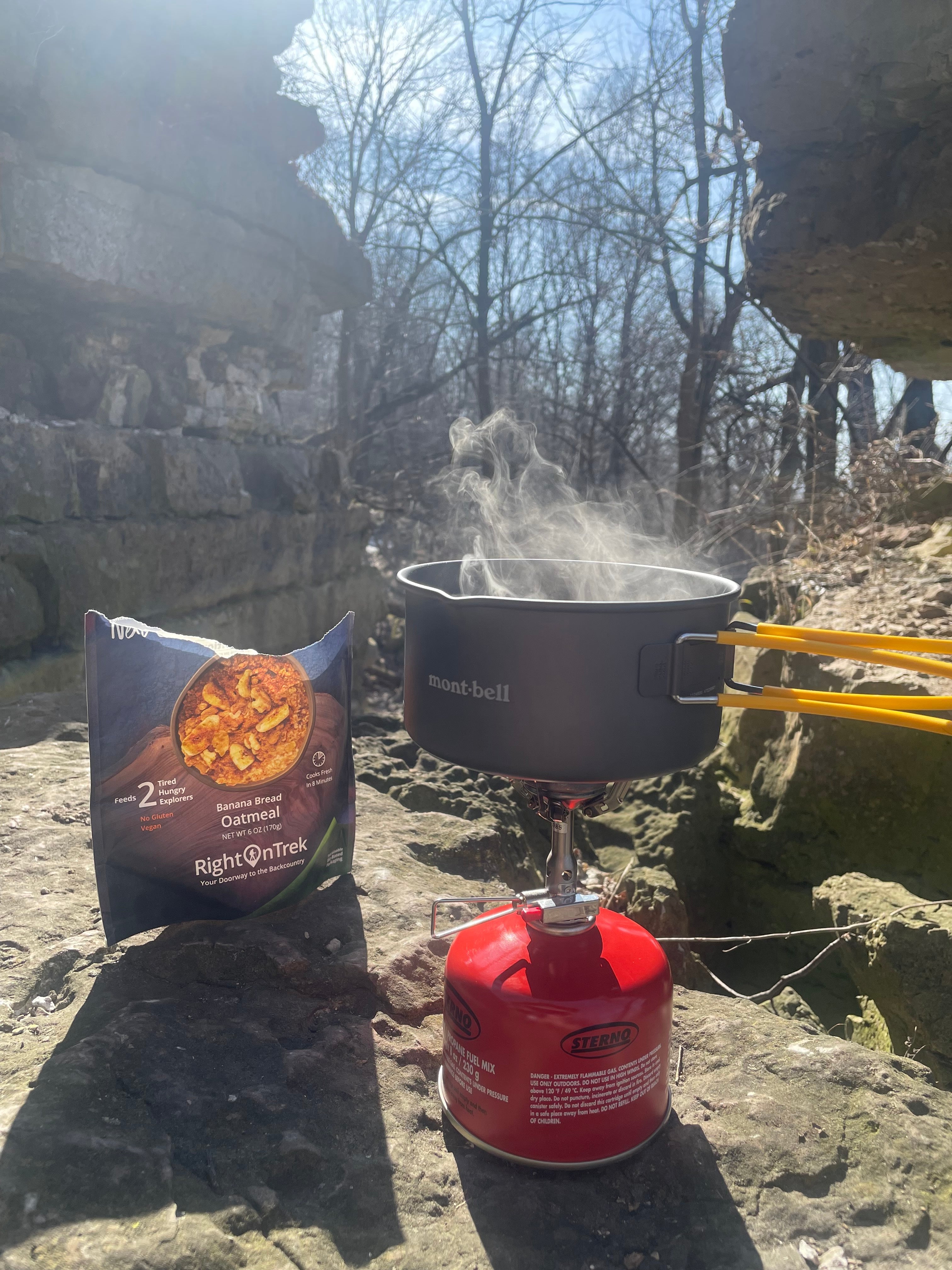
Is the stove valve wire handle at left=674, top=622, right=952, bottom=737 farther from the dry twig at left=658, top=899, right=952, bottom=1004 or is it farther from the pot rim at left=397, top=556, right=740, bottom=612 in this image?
the dry twig at left=658, top=899, right=952, bottom=1004

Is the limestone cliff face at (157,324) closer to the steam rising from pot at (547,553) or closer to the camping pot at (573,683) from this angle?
the steam rising from pot at (547,553)

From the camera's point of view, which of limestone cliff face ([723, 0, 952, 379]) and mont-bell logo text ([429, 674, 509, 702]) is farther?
limestone cliff face ([723, 0, 952, 379])

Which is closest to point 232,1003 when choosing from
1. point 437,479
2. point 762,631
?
point 762,631

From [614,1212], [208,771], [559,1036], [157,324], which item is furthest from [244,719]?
[157,324]

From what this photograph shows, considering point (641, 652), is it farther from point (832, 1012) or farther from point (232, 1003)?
point (832, 1012)

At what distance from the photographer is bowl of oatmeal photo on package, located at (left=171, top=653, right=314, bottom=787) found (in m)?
1.75

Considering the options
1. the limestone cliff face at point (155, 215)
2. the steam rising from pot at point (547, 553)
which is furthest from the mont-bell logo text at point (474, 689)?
the limestone cliff face at point (155, 215)

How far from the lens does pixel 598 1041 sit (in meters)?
1.33

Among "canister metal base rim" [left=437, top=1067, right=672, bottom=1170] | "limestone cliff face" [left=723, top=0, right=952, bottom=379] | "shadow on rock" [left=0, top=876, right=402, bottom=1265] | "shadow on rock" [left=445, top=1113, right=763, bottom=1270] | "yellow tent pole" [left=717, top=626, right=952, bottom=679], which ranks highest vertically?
"limestone cliff face" [left=723, top=0, right=952, bottom=379]

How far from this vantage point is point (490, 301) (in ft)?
29.6

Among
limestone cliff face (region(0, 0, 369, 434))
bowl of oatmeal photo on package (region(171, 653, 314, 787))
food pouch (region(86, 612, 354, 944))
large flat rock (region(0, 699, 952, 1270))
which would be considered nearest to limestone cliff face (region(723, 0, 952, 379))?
food pouch (region(86, 612, 354, 944))

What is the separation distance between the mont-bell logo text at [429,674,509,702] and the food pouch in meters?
0.53

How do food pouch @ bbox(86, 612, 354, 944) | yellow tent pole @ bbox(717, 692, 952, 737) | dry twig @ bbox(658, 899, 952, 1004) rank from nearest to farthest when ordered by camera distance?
yellow tent pole @ bbox(717, 692, 952, 737), food pouch @ bbox(86, 612, 354, 944), dry twig @ bbox(658, 899, 952, 1004)

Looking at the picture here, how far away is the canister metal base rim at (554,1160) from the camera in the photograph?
1.34 meters
